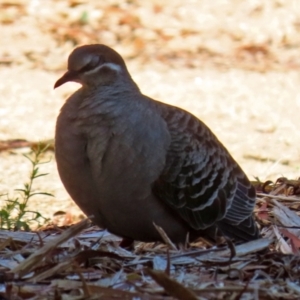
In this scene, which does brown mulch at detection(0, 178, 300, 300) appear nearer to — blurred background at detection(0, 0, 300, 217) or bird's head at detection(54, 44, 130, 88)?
bird's head at detection(54, 44, 130, 88)

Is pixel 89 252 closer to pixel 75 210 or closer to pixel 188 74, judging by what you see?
pixel 75 210

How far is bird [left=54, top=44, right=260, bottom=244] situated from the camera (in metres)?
4.61

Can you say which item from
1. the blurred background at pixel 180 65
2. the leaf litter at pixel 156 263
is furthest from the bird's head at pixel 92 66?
the blurred background at pixel 180 65

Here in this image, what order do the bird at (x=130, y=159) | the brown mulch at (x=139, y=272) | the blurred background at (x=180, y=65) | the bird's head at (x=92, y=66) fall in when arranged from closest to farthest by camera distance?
the brown mulch at (x=139, y=272) → the bird at (x=130, y=159) → the bird's head at (x=92, y=66) → the blurred background at (x=180, y=65)

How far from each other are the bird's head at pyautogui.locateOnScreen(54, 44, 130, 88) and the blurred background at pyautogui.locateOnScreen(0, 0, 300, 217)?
6.83 ft

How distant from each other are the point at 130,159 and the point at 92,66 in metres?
0.53

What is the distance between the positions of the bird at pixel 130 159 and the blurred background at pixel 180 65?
6.20 ft

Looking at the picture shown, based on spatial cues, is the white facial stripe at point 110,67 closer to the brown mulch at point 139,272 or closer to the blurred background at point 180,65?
the brown mulch at point 139,272

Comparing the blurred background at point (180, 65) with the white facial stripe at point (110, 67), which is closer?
the white facial stripe at point (110, 67)

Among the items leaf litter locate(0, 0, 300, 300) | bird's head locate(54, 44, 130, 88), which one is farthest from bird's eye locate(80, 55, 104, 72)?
leaf litter locate(0, 0, 300, 300)

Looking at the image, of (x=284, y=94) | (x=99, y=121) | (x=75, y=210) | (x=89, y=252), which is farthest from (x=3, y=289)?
(x=284, y=94)

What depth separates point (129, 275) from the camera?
3756mm

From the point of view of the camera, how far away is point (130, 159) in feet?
A: 15.0

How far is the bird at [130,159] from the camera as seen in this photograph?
461 centimetres
